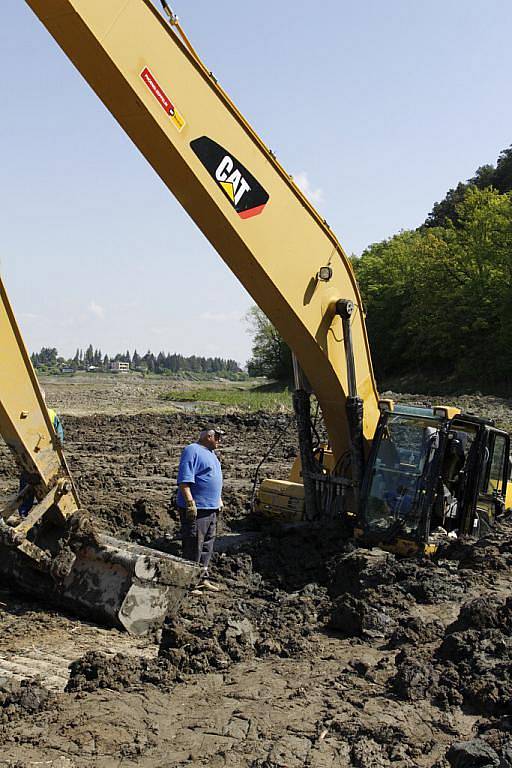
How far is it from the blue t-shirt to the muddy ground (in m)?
0.80

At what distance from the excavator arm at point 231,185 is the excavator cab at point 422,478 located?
373 millimetres

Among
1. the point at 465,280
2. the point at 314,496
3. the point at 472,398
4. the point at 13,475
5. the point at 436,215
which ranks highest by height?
the point at 436,215

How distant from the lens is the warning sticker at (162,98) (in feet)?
19.6

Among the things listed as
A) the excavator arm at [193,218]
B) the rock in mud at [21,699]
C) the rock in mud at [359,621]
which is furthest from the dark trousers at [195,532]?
the rock in mud at [21,699]

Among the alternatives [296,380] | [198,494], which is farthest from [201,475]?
[296,380]

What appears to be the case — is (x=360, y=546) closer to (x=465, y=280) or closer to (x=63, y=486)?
(x=63, y=486)

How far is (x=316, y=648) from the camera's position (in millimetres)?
5898

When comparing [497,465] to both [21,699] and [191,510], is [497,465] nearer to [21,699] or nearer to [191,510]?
[191,510]

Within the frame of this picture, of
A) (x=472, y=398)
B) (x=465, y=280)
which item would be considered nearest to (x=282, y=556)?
(x=472, y=398)

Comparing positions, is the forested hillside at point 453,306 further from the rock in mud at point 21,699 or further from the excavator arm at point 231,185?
the rock in mud at point 21,699

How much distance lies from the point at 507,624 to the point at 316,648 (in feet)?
4.66

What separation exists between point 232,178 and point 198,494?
2.79 m

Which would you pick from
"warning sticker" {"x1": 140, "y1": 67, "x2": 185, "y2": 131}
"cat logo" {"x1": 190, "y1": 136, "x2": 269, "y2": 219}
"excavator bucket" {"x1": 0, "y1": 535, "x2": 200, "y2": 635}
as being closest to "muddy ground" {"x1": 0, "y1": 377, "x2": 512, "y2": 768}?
"excavator bucket" {"x1": 0, "y1": 535, "x2": 200, "y2": 635}

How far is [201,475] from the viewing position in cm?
739
